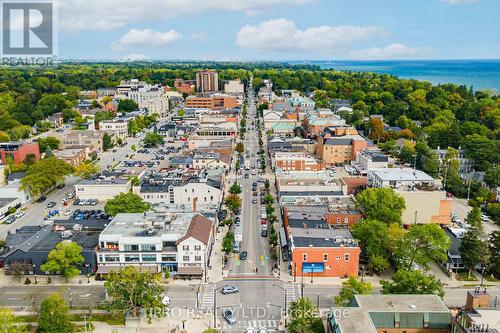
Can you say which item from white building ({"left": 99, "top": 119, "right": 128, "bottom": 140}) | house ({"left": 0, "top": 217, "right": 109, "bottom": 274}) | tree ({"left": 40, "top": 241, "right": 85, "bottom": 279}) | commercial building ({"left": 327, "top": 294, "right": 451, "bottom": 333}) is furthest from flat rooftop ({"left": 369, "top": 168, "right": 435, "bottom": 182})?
white building ({"left": 99, "top": 119, "right": 128, "bottom": 140})

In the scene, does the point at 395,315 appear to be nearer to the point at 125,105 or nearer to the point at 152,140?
the point at 152,140

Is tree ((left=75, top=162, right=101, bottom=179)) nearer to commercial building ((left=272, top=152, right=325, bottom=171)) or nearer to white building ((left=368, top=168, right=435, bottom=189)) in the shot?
commercial building ((left=272, top=152, right=325, bottom=171))

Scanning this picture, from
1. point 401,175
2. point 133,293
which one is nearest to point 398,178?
point 401,175

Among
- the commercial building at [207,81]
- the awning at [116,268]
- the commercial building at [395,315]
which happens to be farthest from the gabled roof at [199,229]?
the commercial building at [207,81]

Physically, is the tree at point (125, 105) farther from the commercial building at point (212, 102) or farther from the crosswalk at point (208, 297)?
the crosswalk at point (208, 297)

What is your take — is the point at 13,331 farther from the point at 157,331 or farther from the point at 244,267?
the point at 244,267
